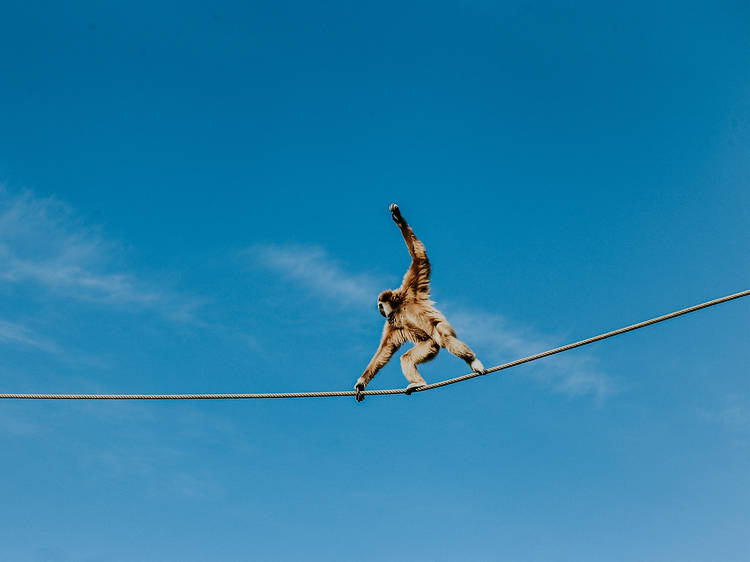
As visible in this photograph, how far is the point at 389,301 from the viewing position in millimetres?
14414

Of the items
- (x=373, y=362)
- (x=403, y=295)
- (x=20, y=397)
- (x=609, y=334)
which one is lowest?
(x=20, y=397)

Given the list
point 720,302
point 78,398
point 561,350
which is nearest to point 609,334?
point 561,350

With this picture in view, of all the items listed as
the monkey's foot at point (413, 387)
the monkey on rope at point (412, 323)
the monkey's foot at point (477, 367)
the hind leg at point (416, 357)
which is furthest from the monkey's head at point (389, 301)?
the monkey's foot at point (477, 367)

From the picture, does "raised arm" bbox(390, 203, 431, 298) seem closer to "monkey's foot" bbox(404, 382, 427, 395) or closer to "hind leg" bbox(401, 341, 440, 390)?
"hind leg" bbox(401, 341, 440, 390)

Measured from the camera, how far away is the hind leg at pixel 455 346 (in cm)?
1228

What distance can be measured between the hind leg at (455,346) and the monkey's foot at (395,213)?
207 cm

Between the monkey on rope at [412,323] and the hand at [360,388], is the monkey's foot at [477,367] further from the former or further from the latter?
the hand at [360,388]

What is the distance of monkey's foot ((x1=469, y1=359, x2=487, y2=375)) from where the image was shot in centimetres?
1205

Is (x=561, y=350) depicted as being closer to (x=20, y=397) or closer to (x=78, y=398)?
(x=78, y=398)

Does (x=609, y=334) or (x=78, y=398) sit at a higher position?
(x=609, y=334)

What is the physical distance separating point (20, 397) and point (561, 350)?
26.6ft

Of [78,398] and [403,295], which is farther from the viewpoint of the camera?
[403,295]

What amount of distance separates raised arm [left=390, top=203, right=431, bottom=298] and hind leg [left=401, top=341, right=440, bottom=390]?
40.7 inches

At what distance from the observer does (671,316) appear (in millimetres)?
9289
